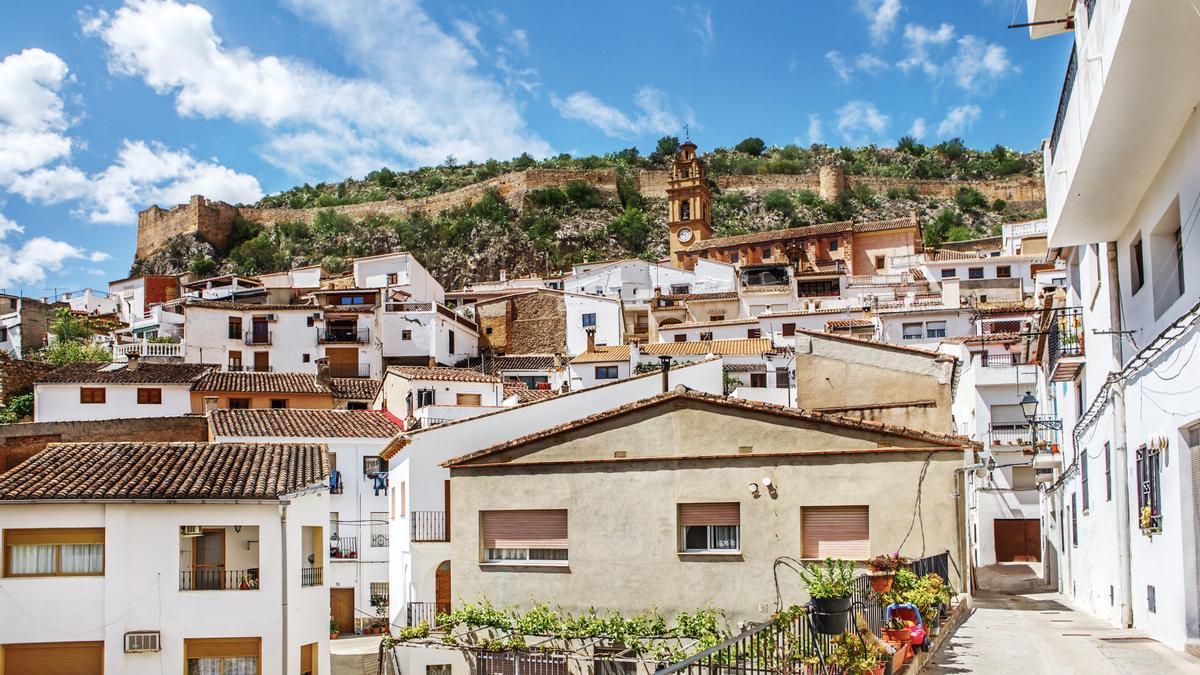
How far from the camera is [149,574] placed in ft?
63.5

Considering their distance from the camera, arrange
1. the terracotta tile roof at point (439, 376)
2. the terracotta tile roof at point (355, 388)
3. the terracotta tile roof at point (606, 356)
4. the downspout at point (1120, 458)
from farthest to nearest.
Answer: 1. the terracotta tile roof at point (606, 356)
2. the terracotta tile roof at point (355, 388)
3. the terracotta tile roof at point (439, 376)
4. the downspout at point (1120, 458)

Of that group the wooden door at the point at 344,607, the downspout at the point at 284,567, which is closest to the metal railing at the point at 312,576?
the downspout at the point at 284,567

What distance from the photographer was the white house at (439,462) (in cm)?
2450

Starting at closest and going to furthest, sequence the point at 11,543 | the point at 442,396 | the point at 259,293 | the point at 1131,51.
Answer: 1. the point at 1131,51
2. the point at 11,543
3. the point at 442,396
4. the point at 259,293

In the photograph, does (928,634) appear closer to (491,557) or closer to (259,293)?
(491,557)

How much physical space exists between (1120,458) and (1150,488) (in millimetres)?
1877

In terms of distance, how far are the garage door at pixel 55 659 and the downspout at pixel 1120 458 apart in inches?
636

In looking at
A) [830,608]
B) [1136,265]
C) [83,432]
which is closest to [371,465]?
[83,432]

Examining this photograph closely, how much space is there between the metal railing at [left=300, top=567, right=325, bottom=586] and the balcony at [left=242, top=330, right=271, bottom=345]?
3660 cm

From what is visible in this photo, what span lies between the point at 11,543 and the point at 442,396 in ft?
73.2

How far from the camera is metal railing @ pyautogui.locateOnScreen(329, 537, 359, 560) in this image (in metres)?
33.7

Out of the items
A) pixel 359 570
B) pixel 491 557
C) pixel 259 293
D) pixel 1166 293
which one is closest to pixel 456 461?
pixel 491 557

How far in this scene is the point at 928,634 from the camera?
11594 mm

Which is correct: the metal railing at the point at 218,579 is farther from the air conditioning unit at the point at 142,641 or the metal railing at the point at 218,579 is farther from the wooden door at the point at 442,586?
the wooden door at the point at 442,586
